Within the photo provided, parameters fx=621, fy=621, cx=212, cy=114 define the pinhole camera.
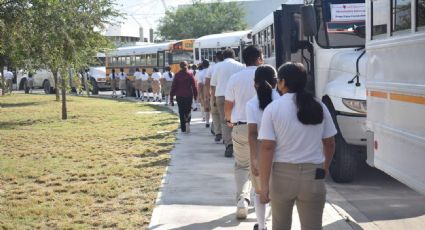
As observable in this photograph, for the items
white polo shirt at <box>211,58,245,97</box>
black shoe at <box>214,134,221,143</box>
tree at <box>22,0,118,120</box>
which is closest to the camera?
white polo shirt at <box>211,58,245,97</box>

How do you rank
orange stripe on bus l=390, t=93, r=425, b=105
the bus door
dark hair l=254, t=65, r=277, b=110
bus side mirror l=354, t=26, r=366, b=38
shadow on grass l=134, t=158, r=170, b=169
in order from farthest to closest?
the bus door → shadow on grass l=134, t=158, r=170, b=169 → bus side mirror l=354, t=26, r=366, b=38 → dark hair l=254, t=65, r=277, b=110 → orange stripe on bus l=390, t=93, r=425, b=105


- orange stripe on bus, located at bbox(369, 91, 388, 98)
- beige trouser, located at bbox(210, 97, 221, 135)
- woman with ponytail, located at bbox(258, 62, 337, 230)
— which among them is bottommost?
beige trouser, located at bbox(210, 97, 221, 135)

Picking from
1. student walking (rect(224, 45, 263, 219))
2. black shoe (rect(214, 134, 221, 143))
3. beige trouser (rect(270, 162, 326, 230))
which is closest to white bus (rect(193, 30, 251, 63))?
black shoe (rect(214, 134, 221, 143))

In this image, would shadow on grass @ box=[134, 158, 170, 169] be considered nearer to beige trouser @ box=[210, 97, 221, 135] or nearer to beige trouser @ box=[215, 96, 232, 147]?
beige trouser @ box=[215, 96, 232, 147]

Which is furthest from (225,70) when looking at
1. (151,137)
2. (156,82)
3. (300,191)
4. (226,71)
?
(156,82)

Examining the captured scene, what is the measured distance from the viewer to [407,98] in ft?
15.4

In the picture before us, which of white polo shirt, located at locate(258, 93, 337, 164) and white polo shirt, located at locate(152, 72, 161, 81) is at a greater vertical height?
white polo shirt, located at locate(152, 72, 161, 81)

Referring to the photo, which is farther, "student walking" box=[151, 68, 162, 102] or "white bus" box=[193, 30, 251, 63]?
A: "student walking" box=[151, 68, 162, 102]

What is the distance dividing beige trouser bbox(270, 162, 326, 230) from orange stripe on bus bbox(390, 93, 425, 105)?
2.83 ft

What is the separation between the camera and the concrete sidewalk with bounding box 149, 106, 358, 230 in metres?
6.33

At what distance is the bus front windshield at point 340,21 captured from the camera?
8.99 metres

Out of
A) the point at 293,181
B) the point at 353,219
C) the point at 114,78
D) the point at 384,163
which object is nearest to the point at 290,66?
the point at 293,181

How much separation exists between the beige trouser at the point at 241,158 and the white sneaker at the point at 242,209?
0.18ft

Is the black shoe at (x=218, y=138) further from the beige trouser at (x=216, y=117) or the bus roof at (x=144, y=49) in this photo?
the bus roof at (x=144, y=49)
